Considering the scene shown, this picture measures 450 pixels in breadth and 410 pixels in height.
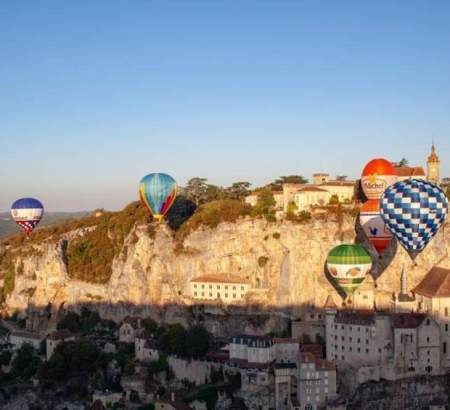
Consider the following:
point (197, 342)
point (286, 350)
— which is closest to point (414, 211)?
point (286, 350)

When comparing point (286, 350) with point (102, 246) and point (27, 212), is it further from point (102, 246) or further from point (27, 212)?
point (27, 212)

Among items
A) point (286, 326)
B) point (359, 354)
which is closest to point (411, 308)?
point (359, 354)

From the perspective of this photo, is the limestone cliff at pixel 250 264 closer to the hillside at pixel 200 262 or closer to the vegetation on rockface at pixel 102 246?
the hillside at pixel 200 262

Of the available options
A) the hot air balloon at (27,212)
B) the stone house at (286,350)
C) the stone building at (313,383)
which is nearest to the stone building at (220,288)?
the stone house at (286,350)

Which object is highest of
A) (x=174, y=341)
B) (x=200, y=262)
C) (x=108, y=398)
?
(x=200, y=262)

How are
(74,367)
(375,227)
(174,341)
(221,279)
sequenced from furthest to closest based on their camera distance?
(221,279) < (74,367) < (375,227) < (174,341)
